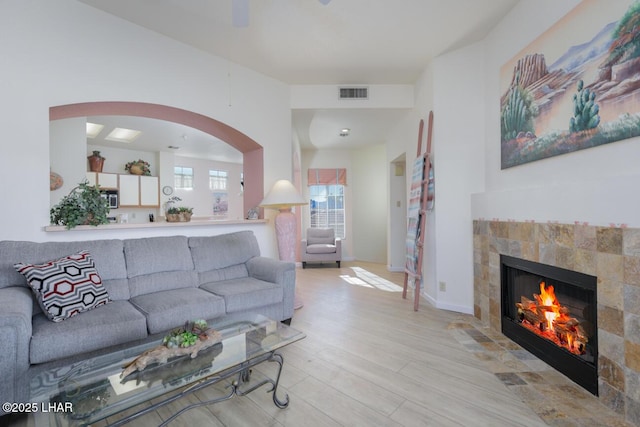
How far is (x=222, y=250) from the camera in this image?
2.96 metres

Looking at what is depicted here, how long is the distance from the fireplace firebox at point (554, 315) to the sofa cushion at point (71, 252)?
10.3 ft

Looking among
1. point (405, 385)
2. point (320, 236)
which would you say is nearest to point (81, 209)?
point (405, 385)

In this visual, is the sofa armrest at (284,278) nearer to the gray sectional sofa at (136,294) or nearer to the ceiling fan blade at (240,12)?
the gray sectional sofa at (136,294)

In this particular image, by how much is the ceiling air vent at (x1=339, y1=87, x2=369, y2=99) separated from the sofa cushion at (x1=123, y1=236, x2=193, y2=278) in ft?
9.17

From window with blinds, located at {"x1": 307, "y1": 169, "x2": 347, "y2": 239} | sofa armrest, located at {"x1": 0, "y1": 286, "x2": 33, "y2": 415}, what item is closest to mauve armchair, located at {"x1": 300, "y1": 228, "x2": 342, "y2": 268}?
window with blinds, located at {"x1": 307, "y1": 169, "x2": 347, "y2": 239}

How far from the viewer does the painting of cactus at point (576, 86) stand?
162 cm

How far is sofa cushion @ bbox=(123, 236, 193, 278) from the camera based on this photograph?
2441mm

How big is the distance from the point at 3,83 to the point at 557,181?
4.00 meters

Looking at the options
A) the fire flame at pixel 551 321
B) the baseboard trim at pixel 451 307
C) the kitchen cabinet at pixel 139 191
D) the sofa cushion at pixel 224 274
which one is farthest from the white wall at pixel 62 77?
the kitchen cabinet at pixel 139 191

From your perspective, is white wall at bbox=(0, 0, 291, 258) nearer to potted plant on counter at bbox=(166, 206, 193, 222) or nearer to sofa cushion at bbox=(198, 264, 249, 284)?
potted plant on counter at bbox=(166, 206, 193, 222)

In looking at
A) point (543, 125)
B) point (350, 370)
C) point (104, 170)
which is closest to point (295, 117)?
point (543, 125)

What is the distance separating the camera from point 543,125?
2211 mm

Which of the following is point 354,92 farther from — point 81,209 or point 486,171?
point 81,209

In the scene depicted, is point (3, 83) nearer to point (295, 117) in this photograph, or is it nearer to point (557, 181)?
point (295, 117)
